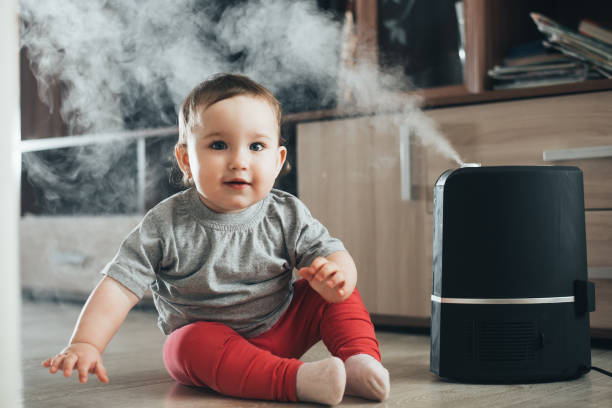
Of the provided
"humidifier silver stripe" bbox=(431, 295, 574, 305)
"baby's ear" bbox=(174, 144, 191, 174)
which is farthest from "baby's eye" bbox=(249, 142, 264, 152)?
"humidifier silver stripe" bbox=(431, 295, 574, 305)

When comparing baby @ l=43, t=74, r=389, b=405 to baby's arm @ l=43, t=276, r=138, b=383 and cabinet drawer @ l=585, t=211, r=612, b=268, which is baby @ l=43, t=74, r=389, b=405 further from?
cabinet drawer @ l=585, t=211, r=612, b=268

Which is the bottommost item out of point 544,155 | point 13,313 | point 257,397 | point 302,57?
point 257,397

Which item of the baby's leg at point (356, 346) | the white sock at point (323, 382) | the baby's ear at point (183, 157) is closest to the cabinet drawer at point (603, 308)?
the baby's leg at point (356, 346)

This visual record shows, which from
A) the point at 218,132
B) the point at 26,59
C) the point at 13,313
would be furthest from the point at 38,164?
the point at 13,313

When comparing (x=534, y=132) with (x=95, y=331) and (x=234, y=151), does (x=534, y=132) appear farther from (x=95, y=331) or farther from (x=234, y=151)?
(x=95, y=331)

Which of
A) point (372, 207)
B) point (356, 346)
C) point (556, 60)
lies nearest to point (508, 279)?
point (356, 346)

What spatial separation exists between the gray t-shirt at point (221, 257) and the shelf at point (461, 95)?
1.70ft

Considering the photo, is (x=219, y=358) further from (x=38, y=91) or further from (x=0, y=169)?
(x=38, y=91)

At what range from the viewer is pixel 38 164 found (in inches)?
92.3

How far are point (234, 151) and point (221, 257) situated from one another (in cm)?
15

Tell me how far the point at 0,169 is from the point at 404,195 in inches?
42.7

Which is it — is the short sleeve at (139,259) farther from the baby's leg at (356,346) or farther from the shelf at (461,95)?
the shelf at (461,95)

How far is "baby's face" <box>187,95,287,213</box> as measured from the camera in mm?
869

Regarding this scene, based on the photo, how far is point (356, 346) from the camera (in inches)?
33.9
